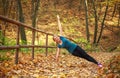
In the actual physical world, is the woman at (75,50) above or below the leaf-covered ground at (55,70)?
above

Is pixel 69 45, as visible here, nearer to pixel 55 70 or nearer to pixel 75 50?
pixel 75 50

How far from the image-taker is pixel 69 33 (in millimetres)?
26234

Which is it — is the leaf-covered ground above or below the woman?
below

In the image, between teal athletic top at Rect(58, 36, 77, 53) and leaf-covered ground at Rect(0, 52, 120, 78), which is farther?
teal athletic top at Rect(58, 36, 77, 53)

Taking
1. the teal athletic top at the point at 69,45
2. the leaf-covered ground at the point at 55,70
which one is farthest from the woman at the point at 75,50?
the leaf-covered ground at the point at 55,70

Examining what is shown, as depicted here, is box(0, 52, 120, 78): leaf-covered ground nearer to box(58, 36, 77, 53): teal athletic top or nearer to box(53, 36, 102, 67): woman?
box(53, 36, 102, 67): woman

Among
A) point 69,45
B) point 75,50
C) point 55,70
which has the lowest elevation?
point 55,70

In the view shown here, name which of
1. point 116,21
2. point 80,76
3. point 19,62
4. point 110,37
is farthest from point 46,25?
point 80,76

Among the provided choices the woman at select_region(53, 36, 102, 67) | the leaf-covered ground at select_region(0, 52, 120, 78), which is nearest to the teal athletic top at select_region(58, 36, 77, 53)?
the woman at select_region(53, 36, 102, 67)

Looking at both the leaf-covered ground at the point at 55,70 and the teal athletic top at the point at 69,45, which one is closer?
the leaf-covered ground at the point at 55,70

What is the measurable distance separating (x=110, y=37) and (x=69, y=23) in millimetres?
4562

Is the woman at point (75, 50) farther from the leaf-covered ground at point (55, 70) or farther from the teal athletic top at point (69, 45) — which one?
the leaf-covered ground at point (55, 70)

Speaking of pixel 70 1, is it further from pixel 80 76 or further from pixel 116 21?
pixel 80 76

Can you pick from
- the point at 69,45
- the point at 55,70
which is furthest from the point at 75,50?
the point at 55,70
